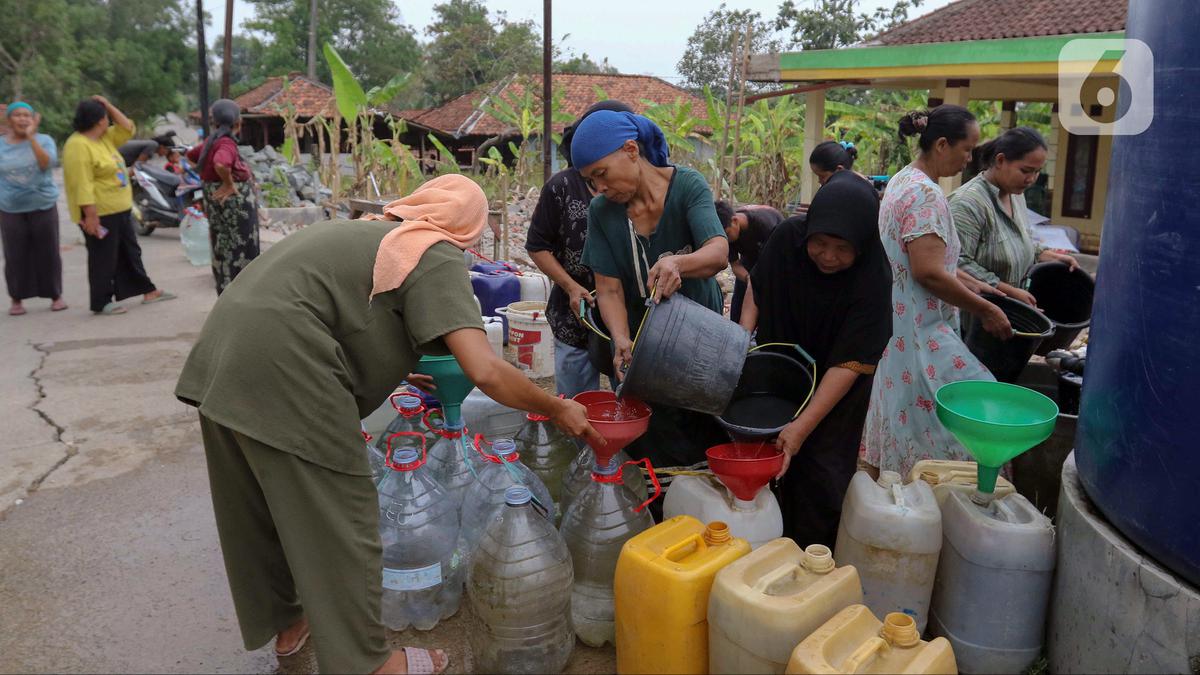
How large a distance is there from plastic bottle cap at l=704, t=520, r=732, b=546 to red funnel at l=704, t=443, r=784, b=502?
7.5 inches

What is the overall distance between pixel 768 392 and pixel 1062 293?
2.24m

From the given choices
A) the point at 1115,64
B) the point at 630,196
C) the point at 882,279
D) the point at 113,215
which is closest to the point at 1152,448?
the point at 882,279

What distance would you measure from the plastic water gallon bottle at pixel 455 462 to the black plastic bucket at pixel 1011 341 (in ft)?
7.20

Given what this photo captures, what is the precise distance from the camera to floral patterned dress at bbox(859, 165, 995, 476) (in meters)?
3.28

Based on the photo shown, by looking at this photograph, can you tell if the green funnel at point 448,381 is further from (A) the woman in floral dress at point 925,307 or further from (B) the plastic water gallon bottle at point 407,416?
(A) the woman in floral dress at point 925,307

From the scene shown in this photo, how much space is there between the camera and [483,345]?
2.30m

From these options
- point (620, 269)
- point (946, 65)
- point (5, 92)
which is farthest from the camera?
point (5, 92)

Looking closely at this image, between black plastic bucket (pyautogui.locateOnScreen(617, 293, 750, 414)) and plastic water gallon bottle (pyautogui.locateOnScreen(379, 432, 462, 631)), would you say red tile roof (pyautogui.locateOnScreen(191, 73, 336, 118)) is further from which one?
black plastic bucket (pyautogui.locateOnScreen(617, 293, 750, 414))

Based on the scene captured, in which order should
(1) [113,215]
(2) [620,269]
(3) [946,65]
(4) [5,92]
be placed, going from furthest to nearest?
(4) [5,92] < (3) [946,65] < (1) [113,215] < (2) [620,269]

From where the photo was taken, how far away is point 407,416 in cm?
352

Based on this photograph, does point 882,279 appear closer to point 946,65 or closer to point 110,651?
point 110,651

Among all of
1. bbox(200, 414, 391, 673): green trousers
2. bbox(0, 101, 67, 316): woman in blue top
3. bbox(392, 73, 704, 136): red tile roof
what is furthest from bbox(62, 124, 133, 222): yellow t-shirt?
bbox(392, 73, 704, 136): red tile roof

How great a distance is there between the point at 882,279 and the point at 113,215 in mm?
6972

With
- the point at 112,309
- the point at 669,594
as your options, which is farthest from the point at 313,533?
the point at 112,309
